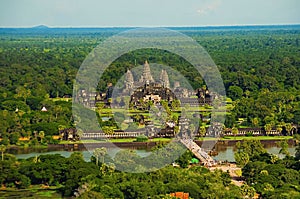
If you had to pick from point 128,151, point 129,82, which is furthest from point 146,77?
point 128,151

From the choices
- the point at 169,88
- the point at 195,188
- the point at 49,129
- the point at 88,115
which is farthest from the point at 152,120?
the point at 195,188

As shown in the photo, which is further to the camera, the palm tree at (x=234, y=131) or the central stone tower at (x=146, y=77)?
the central stone tower at (x=146, y=77)

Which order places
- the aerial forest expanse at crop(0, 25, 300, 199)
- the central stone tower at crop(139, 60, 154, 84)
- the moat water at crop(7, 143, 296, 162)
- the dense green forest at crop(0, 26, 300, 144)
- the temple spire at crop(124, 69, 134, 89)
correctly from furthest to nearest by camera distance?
the central stone tower at crop(139, 60, 154, 84) < the temple spire at crop(124, 69, 134, 89) < the dense green forest at crop(0, 26, 300, 144) < the moat water at crop(7, 143, 296, 162) < the aerial forest expanse at crop(0, 25, 300, 199)

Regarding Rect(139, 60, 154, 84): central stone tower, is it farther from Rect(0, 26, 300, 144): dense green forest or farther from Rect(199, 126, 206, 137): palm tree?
Rect(199, 126, 206, 137): palm tree

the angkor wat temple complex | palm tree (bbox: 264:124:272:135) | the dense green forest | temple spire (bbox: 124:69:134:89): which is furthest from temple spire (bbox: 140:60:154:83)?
palm tree (bbox: 264:124:272:135)

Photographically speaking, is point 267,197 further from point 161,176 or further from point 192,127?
point 192,127

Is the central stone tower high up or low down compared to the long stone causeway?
up

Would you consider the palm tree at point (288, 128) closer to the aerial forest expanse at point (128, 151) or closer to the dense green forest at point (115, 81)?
the aerial forest expanse at point (128, 151)

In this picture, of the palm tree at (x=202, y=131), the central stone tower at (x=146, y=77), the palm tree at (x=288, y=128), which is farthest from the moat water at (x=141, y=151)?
the central stone tower at (x=146, y=77)
